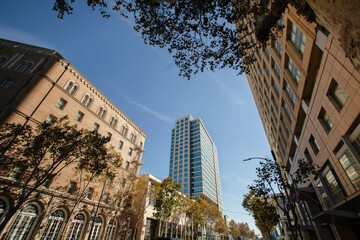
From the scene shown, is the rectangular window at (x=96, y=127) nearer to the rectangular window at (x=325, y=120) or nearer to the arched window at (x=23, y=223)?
the arched window at (x=23, y=223)

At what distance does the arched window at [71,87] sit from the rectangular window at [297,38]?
93.5 ft

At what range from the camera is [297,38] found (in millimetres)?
14094

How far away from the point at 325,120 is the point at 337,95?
3.20m

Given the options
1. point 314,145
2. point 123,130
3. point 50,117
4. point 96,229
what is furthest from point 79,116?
point 314,145

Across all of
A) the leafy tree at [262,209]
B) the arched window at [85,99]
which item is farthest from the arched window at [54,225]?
the leafy tree at [262,209]

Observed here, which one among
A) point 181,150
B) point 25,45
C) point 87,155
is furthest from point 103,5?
point 181,150

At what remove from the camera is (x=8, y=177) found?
50.0ft

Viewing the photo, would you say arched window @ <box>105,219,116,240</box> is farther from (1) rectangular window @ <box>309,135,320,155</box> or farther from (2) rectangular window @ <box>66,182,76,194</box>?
(1) rectangular window @ <box>309,135,320,155</box>

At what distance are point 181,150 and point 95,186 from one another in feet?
249

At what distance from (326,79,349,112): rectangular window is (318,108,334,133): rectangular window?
5.40 ft

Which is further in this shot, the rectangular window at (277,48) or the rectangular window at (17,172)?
the rectangular window at (277,48)

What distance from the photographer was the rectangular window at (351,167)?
11328 mm

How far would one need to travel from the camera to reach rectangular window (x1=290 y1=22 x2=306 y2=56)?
1333cm

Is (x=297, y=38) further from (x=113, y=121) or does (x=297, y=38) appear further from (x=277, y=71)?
(x=113, y=121)
